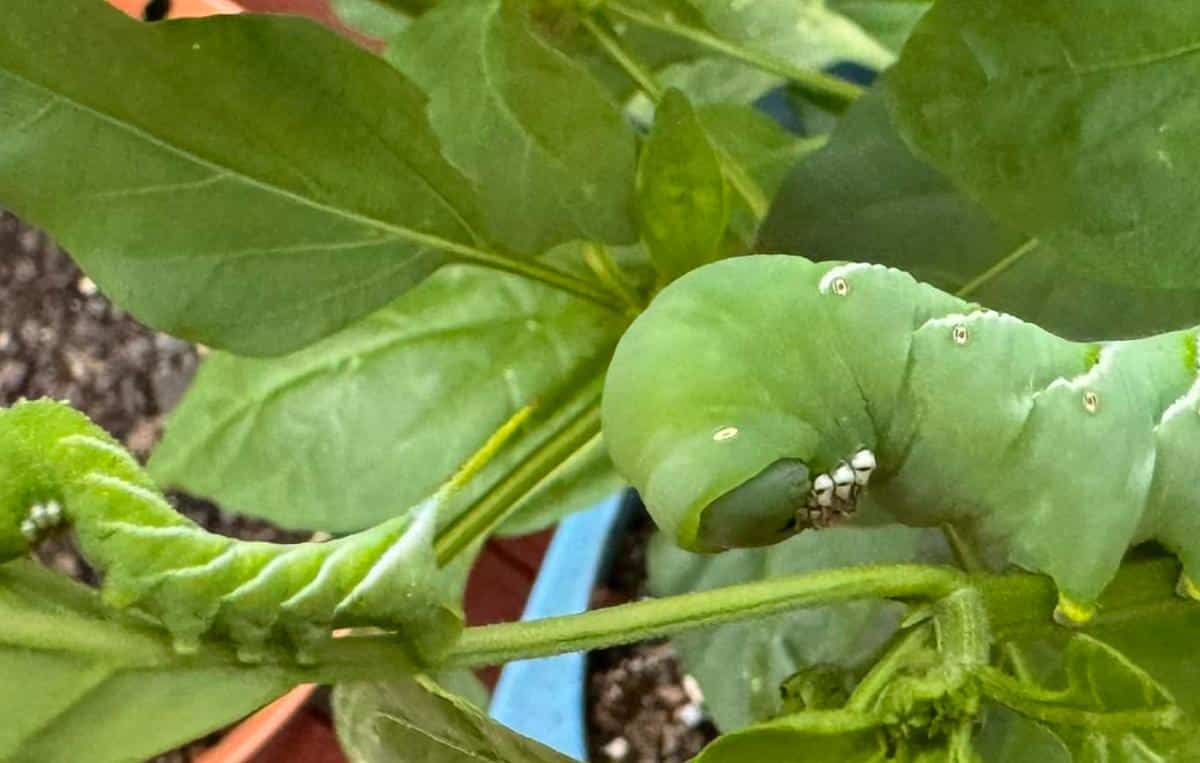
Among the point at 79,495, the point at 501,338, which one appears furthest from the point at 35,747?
the point at 501,338

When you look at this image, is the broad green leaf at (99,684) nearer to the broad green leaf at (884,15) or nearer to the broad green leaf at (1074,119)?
the broad green leaf at (1074,119)

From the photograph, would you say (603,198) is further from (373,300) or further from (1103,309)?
(1103,309)

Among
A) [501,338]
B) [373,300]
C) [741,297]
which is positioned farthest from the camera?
[501,338]

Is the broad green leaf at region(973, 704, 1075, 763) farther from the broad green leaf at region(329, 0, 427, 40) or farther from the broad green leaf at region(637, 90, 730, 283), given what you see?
the broad green leaf at region(329, 0, 427, 40)

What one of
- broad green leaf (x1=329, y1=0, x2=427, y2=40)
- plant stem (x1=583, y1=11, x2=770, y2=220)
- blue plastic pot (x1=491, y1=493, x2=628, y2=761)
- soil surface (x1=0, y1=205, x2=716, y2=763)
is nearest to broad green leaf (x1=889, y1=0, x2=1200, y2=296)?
plant stem (x1=583, y1=11, x2=770, y2=220)

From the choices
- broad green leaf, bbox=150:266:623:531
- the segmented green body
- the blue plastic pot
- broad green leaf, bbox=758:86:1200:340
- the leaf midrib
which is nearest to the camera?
the segmented green body
